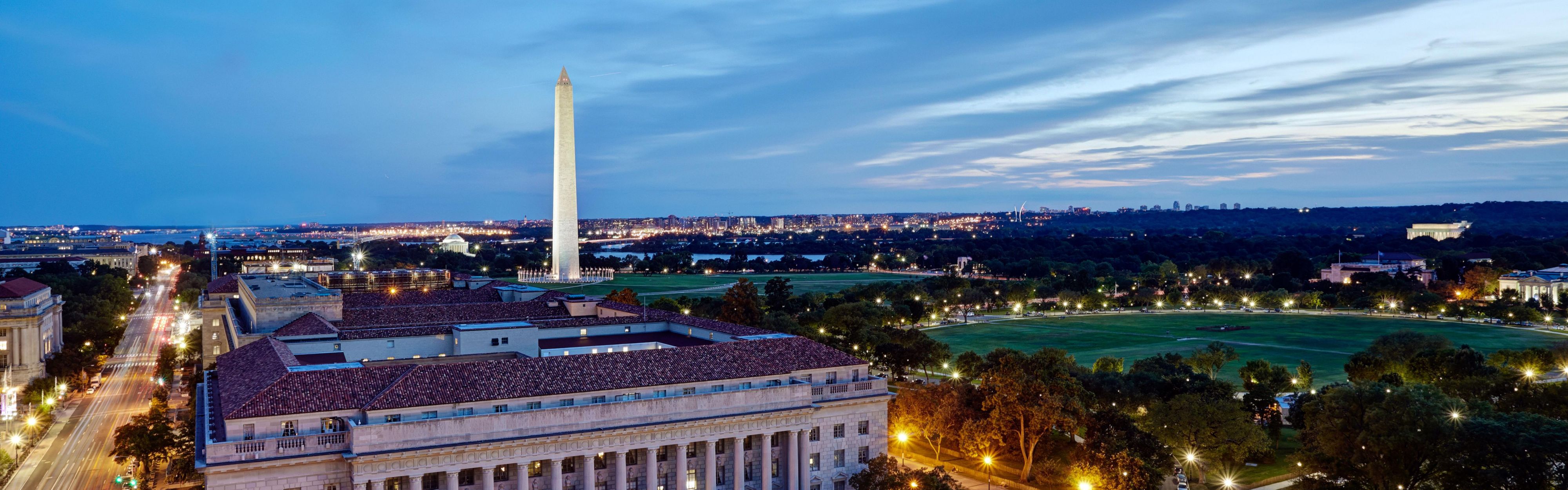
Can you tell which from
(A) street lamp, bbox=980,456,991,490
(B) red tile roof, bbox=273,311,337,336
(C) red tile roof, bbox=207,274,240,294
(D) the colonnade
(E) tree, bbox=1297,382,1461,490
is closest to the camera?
(D) the colonnade

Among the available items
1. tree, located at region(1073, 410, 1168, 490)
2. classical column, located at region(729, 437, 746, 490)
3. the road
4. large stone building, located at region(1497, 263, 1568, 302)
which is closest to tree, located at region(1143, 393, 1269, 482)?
tree, located at region(1073, 410, 1168, 490)

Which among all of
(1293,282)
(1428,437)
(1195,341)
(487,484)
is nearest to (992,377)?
(1428,437)

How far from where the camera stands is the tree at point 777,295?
126500 mm

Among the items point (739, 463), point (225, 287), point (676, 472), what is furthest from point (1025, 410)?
point (225, 287)

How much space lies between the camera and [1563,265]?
580 feet

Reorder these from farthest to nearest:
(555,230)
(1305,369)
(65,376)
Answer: (555,230), (65,376), (1305,369)

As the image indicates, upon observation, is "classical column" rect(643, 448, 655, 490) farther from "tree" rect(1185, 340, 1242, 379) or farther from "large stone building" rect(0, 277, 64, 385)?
"large stone building" rect(0, 277, 64, 385)

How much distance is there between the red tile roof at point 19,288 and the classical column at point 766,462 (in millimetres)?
77052

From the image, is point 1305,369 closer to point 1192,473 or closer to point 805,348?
point 1192,473

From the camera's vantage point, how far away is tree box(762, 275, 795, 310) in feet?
415

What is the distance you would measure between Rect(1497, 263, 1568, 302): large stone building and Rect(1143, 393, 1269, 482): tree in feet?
390

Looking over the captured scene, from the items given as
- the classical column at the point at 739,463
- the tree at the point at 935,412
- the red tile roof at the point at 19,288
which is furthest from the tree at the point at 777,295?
the classical column at the point at 739,463

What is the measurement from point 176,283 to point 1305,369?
7153 inches

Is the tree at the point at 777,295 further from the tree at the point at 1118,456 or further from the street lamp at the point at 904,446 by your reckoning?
the tree at the point at 1118,456
